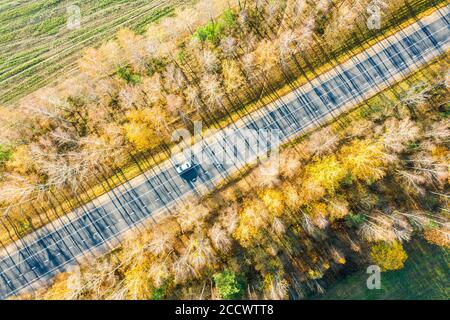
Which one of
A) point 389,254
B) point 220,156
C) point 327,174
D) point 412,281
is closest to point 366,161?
point 327,174

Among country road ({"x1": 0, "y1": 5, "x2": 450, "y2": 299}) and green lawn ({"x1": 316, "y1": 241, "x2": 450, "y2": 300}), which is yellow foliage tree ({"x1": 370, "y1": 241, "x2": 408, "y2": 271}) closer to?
green lawn ({"x1": 316, "y1": 241, "x2": 450, "y2": 300})

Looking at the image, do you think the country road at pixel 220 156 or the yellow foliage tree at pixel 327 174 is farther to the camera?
the country road at pixel 220 156

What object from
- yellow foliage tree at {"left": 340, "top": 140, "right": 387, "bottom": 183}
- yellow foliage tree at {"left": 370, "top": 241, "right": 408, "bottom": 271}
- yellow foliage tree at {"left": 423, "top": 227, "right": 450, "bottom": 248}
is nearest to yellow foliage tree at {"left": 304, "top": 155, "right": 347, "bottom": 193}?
yellow foliage tree at {"left": 340, "top": 140, "right": 387, "bottom": 183}

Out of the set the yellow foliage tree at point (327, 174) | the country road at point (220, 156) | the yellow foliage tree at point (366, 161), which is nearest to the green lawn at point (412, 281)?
the yellow foliage tree at point (366, 161)

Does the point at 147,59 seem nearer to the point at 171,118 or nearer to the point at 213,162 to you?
the point at 171,118

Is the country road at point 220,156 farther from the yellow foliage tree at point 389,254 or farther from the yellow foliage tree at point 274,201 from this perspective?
the yellow foliage tree at point 389,254
